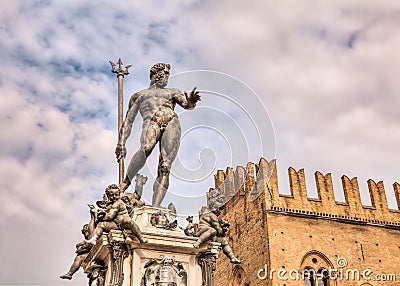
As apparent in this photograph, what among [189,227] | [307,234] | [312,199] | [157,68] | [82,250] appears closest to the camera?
[189,227]

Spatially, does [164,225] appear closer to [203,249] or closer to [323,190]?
[203,249]

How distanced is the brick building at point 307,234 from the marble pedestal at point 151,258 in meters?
19.8

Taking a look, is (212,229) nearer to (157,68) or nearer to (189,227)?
(189,227)

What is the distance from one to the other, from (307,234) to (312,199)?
70.3 inches

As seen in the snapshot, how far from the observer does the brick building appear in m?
26.3

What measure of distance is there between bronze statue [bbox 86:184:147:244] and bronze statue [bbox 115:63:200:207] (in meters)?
0.70

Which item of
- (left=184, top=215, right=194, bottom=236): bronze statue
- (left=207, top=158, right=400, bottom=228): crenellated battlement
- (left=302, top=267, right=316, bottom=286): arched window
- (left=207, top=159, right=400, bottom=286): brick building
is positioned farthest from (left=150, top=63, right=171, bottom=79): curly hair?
(left=302, top=267, right=316, bottom=286): arched window

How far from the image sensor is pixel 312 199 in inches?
1095

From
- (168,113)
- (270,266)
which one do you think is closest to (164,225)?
(168,113)

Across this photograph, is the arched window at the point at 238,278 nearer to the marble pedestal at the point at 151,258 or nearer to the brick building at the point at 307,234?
the brick building at the point at 307,234

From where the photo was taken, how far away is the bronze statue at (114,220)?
5.54 m

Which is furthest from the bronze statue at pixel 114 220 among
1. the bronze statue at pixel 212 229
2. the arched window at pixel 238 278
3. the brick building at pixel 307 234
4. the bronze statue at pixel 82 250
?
the arched window at pixel 238 278

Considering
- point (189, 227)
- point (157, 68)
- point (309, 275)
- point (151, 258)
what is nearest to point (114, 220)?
point (151, 258)

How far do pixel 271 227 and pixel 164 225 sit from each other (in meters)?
21.0
